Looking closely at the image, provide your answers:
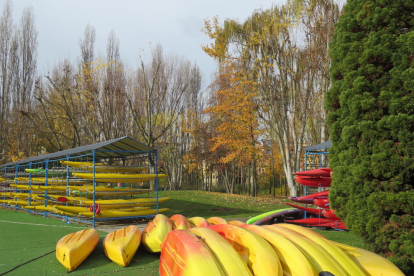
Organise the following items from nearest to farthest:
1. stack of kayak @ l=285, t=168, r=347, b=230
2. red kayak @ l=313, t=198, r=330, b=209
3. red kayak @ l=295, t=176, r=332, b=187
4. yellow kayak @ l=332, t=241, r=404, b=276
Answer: yellow kayak @ l=332, t=241, r=404, b=276 < red kayak @ l=313, t=198, r=330, b=209 < stack of kayak @ l=285, t=168, r=347, b=230 < red kayak @ l=295, t=176, r=332, b=187

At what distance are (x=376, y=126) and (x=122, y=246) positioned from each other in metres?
3.97

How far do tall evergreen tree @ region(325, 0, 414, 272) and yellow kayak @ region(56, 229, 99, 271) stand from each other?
3857mm

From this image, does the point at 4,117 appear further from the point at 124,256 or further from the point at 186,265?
the point at 186,265

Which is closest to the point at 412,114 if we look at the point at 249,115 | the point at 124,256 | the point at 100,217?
the point at 124,256

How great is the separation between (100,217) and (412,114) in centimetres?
831

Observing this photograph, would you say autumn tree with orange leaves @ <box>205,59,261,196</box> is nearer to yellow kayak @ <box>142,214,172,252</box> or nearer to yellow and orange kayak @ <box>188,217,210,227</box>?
yellow and orange kayak @ <box>188,217,210,227</box>

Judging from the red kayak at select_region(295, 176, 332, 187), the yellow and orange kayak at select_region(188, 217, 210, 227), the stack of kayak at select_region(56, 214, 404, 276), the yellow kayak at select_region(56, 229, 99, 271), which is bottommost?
the yellow kayak at select_region(56, 229, 99, 271)

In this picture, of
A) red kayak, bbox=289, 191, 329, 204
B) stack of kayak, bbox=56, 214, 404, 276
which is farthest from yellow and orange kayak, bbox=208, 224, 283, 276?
red kayak, bbox=289, 191, 329, 204

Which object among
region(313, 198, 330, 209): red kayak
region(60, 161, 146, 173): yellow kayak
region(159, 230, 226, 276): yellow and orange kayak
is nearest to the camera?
region(159, 230, 226, 276): yellow and orange kayak

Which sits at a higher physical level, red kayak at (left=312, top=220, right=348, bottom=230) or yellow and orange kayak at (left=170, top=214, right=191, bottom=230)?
yellow and orange kayak at (left=170, top=214, right=191, bottom=230)

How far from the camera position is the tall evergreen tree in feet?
13.7

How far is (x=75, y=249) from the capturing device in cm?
493

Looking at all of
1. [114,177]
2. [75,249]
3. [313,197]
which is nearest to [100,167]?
[114,177]

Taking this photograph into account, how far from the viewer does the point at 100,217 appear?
9703mm
